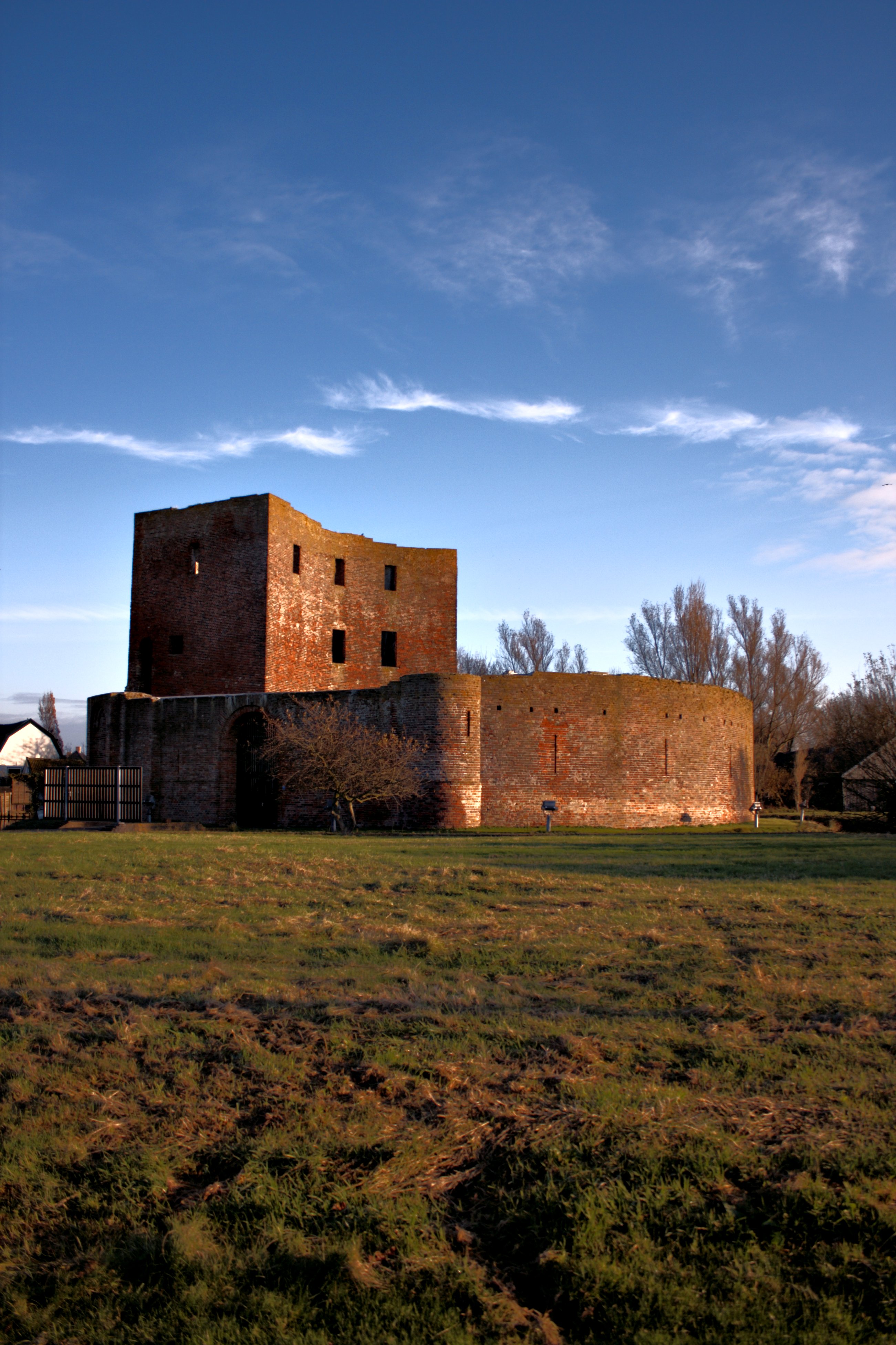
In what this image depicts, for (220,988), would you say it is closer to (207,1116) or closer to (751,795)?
(207,1116)

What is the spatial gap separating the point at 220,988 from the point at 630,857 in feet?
31.4

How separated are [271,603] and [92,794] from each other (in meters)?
8.08

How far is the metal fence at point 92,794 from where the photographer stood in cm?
2586

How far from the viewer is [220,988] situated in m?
5.57

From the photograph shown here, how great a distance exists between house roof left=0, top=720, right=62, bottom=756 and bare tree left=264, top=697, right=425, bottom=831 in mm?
34252

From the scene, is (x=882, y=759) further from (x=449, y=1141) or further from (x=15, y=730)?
(x=15, y=730)

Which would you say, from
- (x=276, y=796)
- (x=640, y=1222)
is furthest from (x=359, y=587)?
(x=640, y=1222)

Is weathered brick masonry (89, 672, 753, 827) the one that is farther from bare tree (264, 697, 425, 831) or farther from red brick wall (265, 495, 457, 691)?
red brick wall (265, 495, 457, 691)

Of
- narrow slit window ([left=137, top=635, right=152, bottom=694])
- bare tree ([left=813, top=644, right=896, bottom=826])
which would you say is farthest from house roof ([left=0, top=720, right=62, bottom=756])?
bare tree ([left=813, top=644, right=896, bottom=826])

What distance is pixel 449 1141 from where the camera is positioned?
3.47 metres

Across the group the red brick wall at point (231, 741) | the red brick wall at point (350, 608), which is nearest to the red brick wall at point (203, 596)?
the red brick wall at point (350, 608)

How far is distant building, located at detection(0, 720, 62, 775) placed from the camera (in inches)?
2031

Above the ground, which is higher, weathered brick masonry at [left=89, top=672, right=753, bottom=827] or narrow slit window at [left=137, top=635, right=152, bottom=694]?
narrow slit window at [left=137, top=635, right=152, bottom=694]

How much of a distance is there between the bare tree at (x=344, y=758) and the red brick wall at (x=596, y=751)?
2500mm
